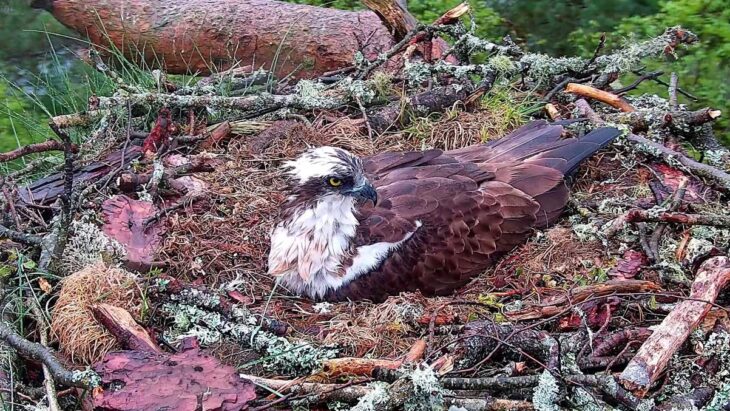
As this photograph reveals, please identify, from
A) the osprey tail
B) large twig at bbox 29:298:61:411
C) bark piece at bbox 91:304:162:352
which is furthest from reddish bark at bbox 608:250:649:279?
large twig at bbox 29:298:61:411

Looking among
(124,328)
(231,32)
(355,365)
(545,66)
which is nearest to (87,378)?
(124,328)

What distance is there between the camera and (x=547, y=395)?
2975 mm

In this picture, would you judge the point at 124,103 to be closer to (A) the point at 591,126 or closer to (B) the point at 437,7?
(A) the point at 591,126

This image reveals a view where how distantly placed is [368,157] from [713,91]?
114 inches

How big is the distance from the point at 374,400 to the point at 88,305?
131cm

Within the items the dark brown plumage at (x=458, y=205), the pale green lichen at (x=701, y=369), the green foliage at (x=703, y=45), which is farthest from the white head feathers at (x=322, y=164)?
the green foliage at (x=703, y=45)

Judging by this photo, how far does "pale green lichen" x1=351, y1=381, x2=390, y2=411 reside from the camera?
2.92 metres

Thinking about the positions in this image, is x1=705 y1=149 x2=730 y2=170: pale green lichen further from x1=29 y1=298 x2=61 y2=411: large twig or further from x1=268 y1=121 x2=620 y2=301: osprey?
x1=29 y1=298 x2=61 y2=411: large twig

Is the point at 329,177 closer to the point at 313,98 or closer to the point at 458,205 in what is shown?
the point at 458,205

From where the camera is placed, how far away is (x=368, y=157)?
4.64 meters

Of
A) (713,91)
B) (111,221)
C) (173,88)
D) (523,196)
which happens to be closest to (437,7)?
(713,91)

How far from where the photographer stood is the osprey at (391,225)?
4039 mm

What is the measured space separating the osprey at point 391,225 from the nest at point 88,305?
77 cm

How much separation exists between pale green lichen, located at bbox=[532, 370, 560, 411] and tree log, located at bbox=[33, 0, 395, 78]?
340cm
